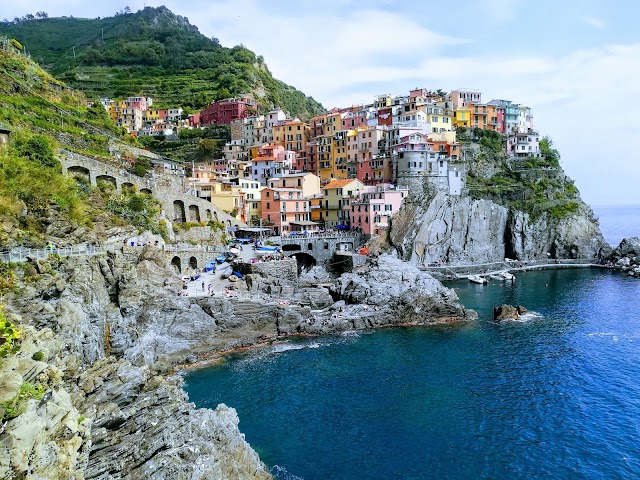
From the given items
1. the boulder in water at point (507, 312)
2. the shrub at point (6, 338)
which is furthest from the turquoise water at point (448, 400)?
the shrub at point (6, 338)

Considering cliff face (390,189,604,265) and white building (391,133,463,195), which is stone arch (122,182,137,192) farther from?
white building (391,133,463,195)

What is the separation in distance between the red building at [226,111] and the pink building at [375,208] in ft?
145

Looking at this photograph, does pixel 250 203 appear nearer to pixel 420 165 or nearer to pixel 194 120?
pixel 420 165

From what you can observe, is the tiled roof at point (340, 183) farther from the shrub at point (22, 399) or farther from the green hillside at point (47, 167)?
the shrub at point (22, 399)

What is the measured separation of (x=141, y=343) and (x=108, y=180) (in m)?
21.2

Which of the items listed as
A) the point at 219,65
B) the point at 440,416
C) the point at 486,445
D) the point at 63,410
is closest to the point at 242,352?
the point at 440,416

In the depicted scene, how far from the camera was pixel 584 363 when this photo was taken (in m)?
36.6

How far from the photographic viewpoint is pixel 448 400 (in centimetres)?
3080

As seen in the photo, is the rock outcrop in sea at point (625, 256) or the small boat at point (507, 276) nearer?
the small boat at point (507, 276)

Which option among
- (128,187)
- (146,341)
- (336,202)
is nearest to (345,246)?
(336,202)

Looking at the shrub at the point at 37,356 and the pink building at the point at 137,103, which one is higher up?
the pink building at the point at 137,103

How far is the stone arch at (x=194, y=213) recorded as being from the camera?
190ft

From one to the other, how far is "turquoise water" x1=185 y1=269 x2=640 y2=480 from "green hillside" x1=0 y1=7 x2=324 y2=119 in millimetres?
83286

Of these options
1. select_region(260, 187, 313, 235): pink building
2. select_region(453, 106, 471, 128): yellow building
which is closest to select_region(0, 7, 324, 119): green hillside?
select_region(453, 106, 471, 128): yellow building
